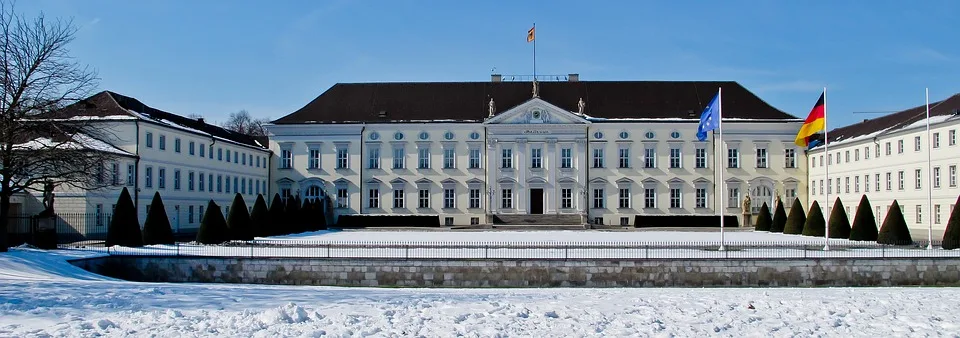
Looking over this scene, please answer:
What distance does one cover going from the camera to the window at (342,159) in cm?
5566

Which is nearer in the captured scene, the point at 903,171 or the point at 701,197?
the point at 903,171

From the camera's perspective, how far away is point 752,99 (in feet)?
186

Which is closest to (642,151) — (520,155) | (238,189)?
(520,155)

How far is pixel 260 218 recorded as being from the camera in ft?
126

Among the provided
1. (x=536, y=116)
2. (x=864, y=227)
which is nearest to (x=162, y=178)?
(x=536, y=116)

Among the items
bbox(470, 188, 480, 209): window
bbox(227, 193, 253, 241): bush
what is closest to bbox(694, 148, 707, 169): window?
bbox(470, 188, 480, 209): window

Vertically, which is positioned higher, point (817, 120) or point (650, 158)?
point (817, 120)

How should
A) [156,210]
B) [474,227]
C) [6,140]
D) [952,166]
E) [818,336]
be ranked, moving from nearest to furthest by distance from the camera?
1. [818,336]
2. [6,140]
3. [156,210]
4. [952,166]
5. [474,227]

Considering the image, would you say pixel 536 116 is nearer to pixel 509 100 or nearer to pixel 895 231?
pixel 509 100

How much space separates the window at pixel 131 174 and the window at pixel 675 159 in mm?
32181

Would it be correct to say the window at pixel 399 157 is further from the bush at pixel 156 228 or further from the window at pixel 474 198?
the bush at pixel 156 228

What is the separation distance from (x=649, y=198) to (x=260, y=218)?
2660 centimetres

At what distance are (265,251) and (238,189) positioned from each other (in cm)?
2812

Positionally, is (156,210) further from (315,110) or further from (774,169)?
(774,169)
